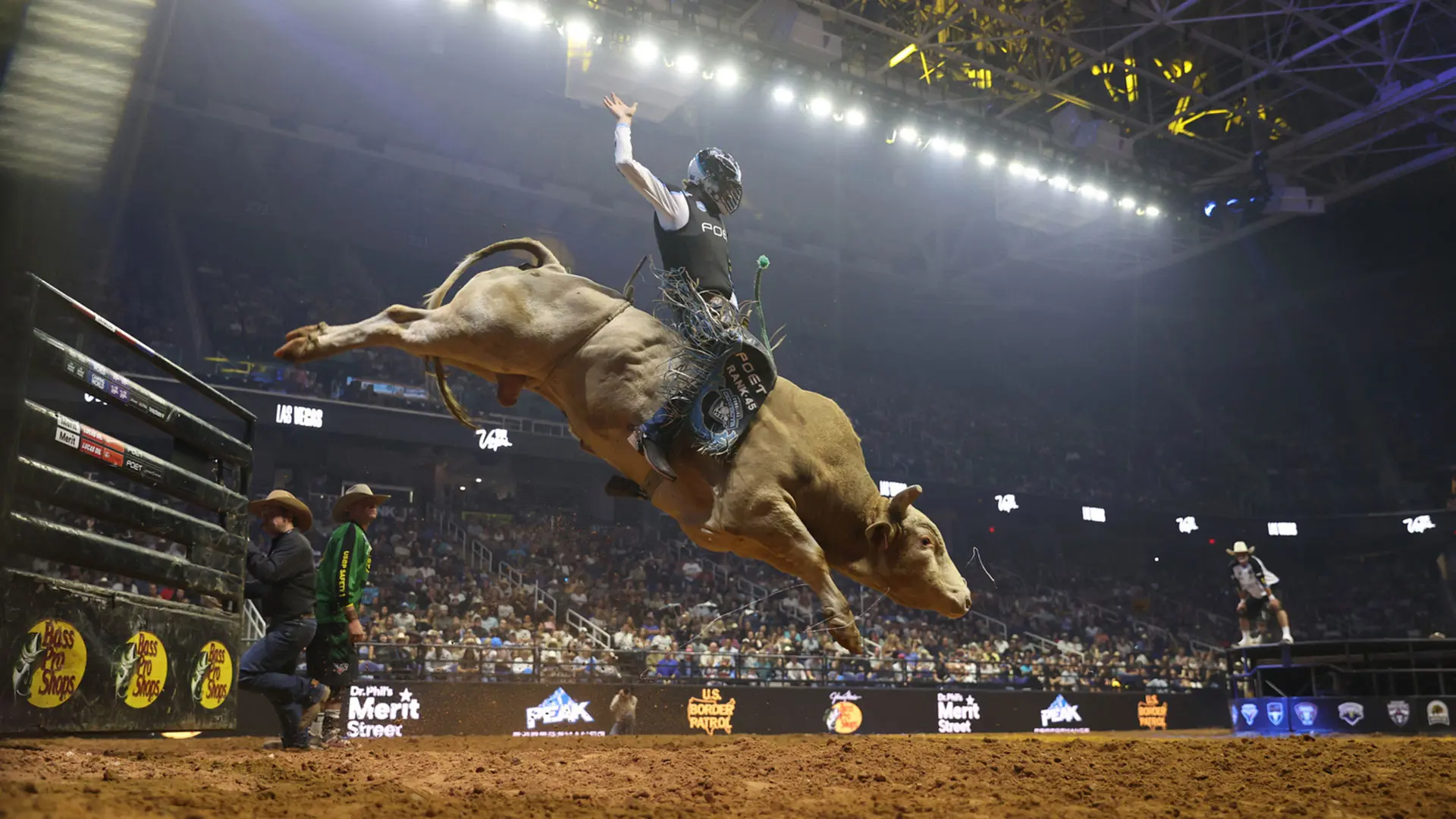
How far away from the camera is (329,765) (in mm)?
4570

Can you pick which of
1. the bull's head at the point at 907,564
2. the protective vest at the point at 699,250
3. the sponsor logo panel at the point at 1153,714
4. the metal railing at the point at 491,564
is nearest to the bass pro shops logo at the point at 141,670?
the protective vest at the point at 699,250

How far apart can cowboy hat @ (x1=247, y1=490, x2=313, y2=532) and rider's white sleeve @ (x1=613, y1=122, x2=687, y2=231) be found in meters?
3.00

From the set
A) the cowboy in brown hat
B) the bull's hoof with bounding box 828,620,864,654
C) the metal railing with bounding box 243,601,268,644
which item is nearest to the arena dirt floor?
the bull's hoof with bounding box 828,620,864,654

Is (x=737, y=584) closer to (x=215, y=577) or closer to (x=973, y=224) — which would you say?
(x=973, y=224)

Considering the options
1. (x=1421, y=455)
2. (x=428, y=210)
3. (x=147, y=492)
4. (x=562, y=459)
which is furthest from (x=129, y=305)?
(x=1421, y=455)

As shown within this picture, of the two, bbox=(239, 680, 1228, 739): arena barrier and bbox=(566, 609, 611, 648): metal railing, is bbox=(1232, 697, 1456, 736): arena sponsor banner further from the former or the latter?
bbox=(566, 609, 611, 648): metal railing

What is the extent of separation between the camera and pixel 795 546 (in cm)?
530

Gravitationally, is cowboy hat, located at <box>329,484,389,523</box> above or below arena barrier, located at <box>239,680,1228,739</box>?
above

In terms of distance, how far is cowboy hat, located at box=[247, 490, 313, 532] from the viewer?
21.1ft

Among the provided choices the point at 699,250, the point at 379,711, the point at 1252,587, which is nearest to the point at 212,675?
the point at 699,250

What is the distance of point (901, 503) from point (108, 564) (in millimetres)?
4019

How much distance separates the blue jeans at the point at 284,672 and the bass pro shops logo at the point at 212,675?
2.43ft

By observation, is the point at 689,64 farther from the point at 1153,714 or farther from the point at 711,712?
the point at 1153,714

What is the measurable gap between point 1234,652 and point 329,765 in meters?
12.0
